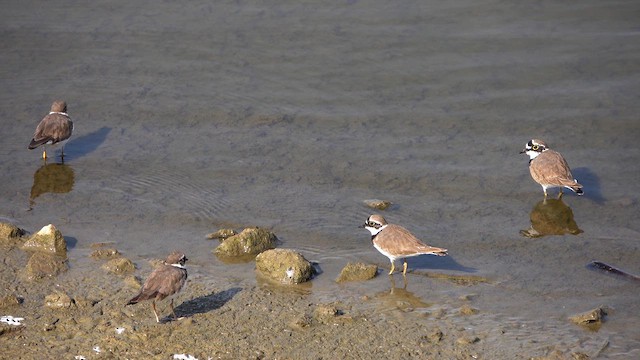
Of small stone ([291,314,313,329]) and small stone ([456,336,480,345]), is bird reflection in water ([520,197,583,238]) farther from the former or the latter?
small stone ([291,314,313,329])

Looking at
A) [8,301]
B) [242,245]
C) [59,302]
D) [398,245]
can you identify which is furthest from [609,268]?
[8,301]

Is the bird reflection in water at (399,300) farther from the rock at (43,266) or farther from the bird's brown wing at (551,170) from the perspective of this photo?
the bird's brown wing at (551,170)

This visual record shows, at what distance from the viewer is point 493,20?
18719mm

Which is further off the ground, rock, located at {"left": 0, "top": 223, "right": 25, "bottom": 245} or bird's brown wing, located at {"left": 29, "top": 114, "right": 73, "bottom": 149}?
bird's brown wing, located at {"left": 29, "top": 114, "right": 73, "bottom": 149}

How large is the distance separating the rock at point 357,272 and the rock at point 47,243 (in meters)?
3.48

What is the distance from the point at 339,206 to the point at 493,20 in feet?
27.1

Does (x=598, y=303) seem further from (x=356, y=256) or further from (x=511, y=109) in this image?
(x=511, y=109)

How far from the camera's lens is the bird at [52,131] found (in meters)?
13.5

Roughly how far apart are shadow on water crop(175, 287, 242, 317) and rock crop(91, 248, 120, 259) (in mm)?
1563

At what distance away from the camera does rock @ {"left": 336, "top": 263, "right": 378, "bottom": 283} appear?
10.0 meters

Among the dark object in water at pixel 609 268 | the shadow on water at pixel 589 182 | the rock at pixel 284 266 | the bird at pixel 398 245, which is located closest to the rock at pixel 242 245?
the rock at pixel 284 266

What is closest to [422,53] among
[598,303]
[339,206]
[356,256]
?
[339,206]

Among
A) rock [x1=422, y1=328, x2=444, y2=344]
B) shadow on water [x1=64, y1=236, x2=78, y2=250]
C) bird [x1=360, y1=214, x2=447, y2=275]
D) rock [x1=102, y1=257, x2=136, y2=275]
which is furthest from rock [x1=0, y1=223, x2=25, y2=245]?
rock [x1=422, y1=328, x2=444, y2=344]

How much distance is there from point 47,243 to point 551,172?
288 inches
